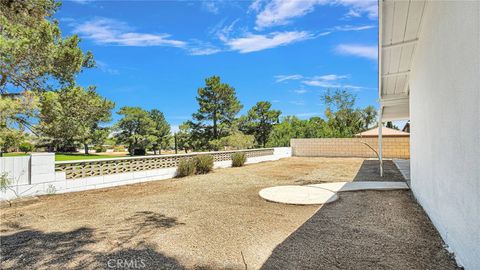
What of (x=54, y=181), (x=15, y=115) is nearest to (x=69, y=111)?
(x=15, y=115)

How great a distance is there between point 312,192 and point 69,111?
30.9ft

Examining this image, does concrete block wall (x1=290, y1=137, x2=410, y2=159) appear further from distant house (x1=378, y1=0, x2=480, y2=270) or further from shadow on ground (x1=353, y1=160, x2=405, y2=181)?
distant house (x1=378, y1=0, x2=480, y2=270)

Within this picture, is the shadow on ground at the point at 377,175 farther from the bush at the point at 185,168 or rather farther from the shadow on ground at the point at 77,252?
the shadow on ground at the point at 77,252

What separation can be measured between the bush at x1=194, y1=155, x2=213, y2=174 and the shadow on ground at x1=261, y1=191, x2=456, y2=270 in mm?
7366

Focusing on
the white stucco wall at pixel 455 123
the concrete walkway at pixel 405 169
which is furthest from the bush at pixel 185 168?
the white stucco wall at pixel 455 123

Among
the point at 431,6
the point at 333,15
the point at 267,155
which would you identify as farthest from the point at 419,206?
→ the point at 267,155

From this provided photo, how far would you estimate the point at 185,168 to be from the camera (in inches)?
440

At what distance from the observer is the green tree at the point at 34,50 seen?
7.86m

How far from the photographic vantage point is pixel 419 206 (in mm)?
5562

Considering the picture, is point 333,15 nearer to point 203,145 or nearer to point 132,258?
point 132,258

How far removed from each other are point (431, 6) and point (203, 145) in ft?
96.6

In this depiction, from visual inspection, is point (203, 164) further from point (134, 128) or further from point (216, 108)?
point (134, 128)

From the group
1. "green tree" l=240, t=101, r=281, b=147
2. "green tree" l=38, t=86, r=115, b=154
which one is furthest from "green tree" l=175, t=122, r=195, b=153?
"green tree" l=38, t=86, r=115, b=154

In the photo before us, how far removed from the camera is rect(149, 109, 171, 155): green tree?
1621 inches
